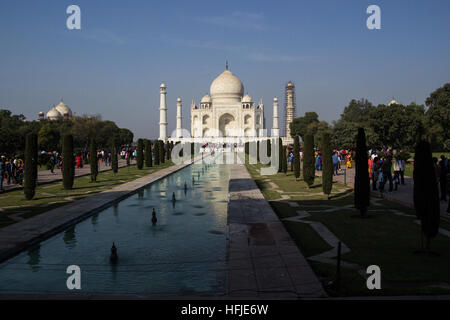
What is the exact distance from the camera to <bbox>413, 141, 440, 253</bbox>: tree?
17.9 ft

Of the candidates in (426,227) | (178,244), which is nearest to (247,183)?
(178,244)

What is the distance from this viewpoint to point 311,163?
12672mm

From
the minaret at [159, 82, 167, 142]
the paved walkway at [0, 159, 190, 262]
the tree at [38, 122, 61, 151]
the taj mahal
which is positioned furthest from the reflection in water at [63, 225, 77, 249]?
the taj mahal

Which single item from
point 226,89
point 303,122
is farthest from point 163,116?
point 303,122

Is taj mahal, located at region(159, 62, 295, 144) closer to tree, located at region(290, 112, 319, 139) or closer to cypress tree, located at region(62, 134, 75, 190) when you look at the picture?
tree, located at region(290, 112, 319, 139)

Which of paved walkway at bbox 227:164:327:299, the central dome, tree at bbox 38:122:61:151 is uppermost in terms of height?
the central dome

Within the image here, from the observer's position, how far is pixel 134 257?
5.85 metres

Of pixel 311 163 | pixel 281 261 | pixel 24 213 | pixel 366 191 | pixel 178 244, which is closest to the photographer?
pixel 281 261

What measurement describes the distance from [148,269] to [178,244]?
4.18 ft

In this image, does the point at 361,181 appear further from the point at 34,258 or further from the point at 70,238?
the point at 34,258

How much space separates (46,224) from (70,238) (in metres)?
0.92

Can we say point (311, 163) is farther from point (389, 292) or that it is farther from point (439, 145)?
point (439, 145)

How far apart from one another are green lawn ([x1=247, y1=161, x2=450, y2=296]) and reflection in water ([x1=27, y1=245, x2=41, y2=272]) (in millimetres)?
3623

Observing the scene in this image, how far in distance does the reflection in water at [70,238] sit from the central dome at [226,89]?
5600cm
